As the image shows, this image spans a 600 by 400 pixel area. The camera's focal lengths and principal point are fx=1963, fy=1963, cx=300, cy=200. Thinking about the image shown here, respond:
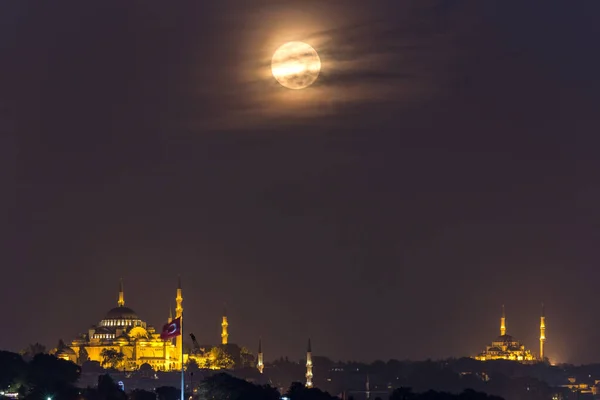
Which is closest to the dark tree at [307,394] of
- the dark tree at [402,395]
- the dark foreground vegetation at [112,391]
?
the dark foreground vegetation at [112,391]

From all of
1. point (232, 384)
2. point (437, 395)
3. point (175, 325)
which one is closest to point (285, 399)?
point (232, 384)

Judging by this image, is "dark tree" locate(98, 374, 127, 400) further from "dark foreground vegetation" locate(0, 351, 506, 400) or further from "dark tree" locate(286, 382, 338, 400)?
"dark tree" locate(286, 382, 338, 400)

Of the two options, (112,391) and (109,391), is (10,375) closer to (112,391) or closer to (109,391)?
(112,391)

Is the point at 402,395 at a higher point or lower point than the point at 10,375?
lower

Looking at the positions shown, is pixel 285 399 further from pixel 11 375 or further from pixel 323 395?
pixel 11 375

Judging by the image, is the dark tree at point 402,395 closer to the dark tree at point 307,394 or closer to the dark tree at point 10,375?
the dark tree at point 307,394

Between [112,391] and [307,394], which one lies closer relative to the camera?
[112,391]

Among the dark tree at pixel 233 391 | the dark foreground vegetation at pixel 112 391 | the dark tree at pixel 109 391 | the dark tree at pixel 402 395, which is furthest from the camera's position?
the dark tree at pixel 233 391

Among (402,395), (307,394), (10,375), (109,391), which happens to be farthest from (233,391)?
(10,375)

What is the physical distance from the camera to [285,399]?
192 meters

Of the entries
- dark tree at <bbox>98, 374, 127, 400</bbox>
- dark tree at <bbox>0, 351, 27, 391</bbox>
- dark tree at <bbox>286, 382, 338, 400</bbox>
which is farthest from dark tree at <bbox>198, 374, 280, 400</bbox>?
dark tree at <bbox>0, 351, 27, 391</bbox>

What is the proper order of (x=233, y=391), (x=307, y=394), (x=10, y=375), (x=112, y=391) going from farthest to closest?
(x=307, y=394)
(x=10, y=375)
(x=233, y=391)
(x=112, y=391)

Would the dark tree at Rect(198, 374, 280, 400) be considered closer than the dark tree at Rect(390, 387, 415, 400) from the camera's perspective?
No

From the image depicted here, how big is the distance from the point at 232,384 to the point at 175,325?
63.7 metres
